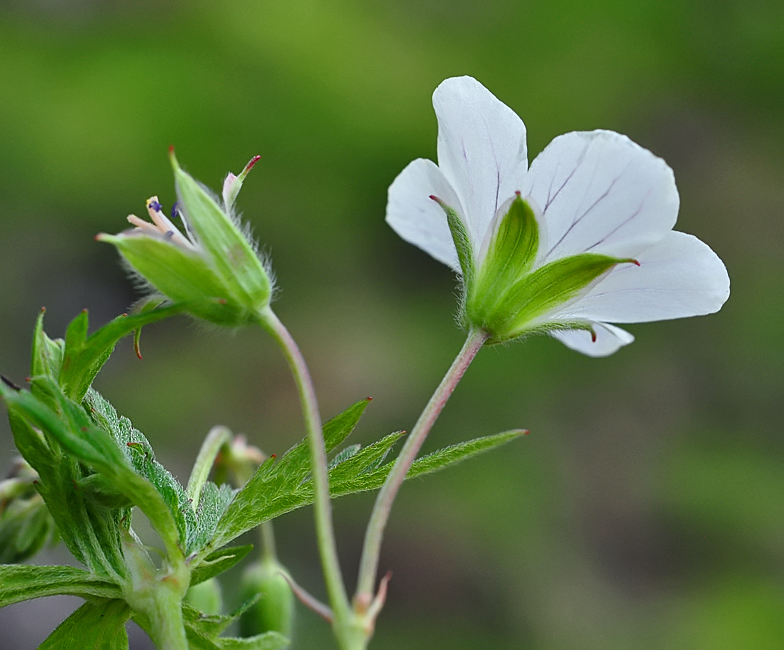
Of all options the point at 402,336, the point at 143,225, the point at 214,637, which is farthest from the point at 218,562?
the point at 402,336

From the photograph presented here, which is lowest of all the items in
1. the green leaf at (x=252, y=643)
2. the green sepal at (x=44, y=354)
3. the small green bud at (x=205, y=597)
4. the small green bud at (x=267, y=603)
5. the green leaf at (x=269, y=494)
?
the small green bud at (x=267, y=603)

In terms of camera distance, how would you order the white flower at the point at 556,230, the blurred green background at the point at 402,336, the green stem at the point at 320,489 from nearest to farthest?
the green stem at the point at 320,489 < the white flower at the point at 556,230 < the blurred green background at the point at 402,336

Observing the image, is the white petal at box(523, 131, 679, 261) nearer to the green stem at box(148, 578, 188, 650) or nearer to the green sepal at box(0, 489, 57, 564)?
the green stem at box(148, 578, 188, 650)

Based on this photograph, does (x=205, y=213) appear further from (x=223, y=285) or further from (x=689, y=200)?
(x=689, y=200)

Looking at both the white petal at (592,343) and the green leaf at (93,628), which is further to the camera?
the white petal at (592,343)

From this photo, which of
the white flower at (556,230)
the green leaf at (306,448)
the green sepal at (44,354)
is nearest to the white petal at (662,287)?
the white flower at (556,230)

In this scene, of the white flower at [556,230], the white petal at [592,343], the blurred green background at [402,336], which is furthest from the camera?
the blurred green background at [402,336]

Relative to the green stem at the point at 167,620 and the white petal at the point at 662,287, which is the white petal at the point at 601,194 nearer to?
the white petal at the point at 662,287
